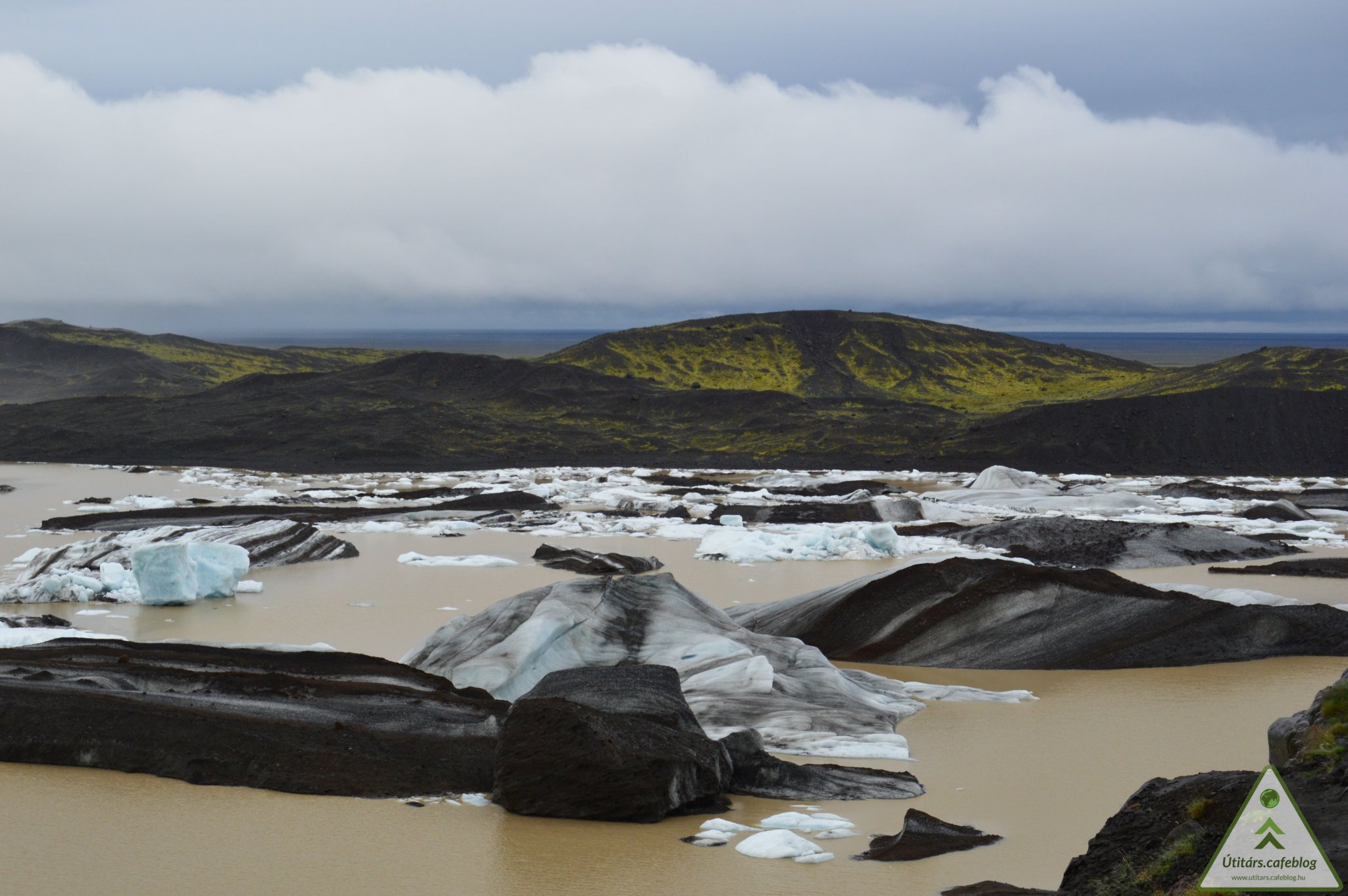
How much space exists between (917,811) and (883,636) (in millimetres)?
6217

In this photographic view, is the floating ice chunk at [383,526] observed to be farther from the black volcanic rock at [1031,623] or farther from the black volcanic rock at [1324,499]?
the black volcanic rock at [1324,499]

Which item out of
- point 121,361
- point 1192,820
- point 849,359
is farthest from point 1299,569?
point 121,361

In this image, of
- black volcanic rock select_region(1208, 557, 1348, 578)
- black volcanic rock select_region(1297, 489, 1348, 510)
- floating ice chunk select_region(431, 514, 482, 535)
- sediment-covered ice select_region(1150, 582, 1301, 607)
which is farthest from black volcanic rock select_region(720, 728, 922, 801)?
black volcanic rock select_region(1297, 489, 1348, 510)

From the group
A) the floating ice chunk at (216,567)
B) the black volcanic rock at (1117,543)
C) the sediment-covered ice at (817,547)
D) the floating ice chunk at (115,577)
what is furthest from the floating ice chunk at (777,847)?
the black volcanic rock at (1117,543)

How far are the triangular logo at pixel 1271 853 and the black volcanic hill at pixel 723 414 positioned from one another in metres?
43.5

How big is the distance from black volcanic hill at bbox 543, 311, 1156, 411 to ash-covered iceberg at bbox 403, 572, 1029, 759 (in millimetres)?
66544

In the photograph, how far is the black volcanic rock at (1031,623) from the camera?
38.9ft

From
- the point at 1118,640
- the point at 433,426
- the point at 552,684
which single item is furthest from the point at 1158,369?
the point at 552,684

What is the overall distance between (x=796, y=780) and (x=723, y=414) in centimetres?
5396

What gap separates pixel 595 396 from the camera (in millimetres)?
65688

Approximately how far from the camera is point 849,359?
3529 inches

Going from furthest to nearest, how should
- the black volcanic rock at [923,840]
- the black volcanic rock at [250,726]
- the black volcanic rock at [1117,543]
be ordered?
the black volcanic rock at [1117,543], the black volcanic rock at [250,726], the black volcanic rock at [923,840]

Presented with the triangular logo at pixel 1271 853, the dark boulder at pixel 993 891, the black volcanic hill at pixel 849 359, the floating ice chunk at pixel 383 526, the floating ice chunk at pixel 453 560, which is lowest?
the floating ice chunk at pixel 383 526

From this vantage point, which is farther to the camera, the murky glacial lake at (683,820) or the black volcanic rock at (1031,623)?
the black volcanic rock at (1031,623)
